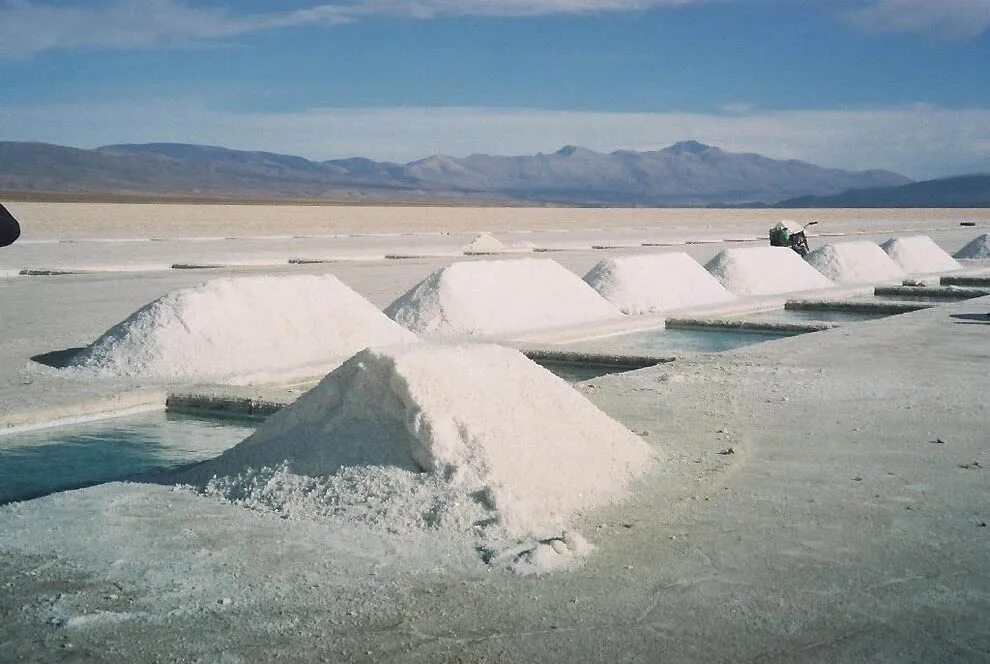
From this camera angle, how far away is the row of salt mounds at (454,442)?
11.4 ft

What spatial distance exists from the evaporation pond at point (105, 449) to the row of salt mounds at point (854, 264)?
1139 centimetres

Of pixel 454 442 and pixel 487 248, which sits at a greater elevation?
pixel 454 442

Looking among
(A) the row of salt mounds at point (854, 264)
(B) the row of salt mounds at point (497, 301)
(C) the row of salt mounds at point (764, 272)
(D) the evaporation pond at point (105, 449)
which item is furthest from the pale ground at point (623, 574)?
(A) the row of salt mounds at point (854, 264)

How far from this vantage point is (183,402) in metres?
5.83

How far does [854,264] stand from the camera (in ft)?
52.0

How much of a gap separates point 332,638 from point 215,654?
0.26 metres

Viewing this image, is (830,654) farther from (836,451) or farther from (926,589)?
(836,451)

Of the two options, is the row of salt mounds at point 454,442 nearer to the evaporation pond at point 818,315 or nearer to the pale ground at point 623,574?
the pale ground at point 623,574

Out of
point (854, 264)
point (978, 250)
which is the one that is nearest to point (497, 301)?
point (854, 264)

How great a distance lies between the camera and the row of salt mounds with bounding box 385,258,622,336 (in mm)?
8961

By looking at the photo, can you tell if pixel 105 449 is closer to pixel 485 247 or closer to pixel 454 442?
pixel 454 442

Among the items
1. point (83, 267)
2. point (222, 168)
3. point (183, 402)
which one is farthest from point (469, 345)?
point (222, 168)

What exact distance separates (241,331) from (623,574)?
4.55m

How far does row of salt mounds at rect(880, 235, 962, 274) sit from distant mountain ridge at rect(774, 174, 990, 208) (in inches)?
6076
